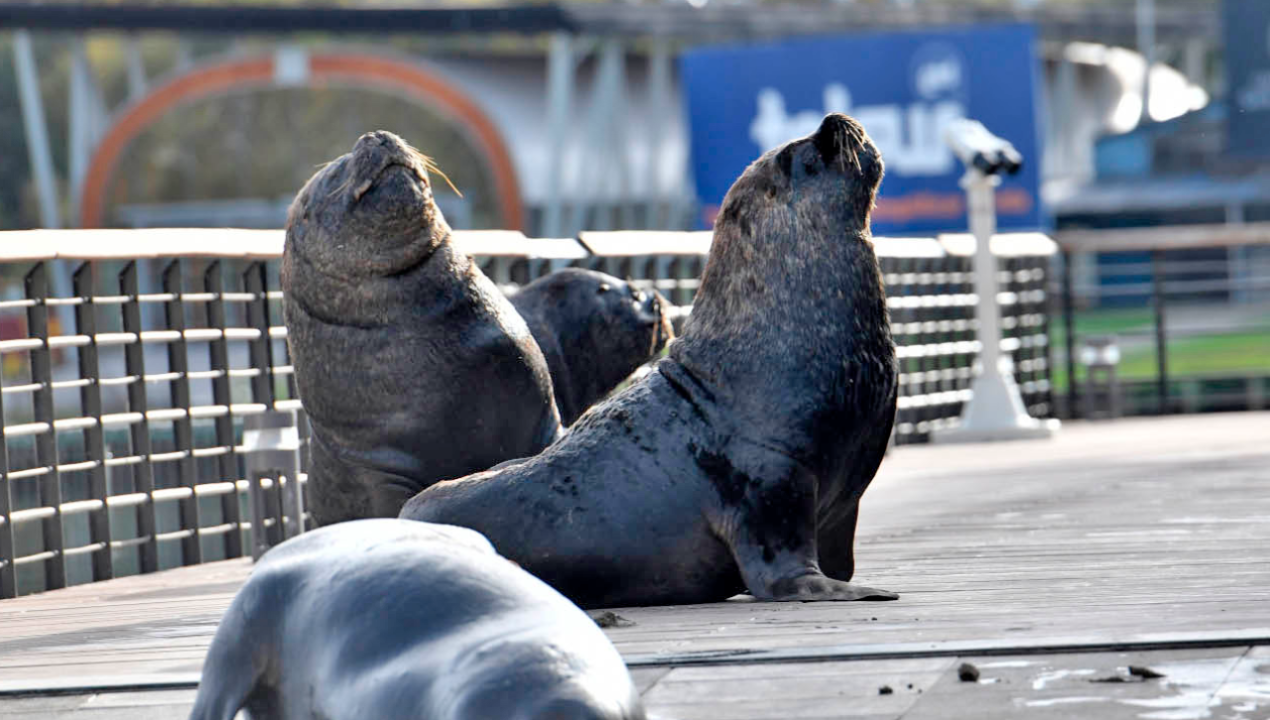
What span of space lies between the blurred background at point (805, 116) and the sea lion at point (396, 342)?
10.1 m

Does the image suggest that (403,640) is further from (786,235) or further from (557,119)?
(557,119)

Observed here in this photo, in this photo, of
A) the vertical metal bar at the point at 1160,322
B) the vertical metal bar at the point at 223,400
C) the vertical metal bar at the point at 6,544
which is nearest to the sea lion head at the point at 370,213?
the vertical metal bar at the point at 6,544

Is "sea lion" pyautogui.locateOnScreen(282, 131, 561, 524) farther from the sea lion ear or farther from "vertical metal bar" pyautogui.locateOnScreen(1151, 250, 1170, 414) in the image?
"vertical metal bar" pyautogui.locateOnScreen(1151, 250, 1170, 414)

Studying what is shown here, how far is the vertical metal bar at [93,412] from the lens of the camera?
7.86 metres

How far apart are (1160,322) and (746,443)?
37.3ft

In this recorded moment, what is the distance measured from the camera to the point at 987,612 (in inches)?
179

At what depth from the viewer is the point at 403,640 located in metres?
2.97

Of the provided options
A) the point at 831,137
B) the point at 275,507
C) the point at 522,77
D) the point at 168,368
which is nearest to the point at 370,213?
the point at 831,137

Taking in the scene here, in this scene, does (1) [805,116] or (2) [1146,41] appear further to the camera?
(2) [1146,41]

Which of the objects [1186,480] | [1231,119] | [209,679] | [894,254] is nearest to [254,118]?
[1231,119]

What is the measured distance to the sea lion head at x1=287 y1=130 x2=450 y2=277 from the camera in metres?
5.93

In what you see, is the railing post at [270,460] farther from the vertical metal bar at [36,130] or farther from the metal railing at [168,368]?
the vertical metal bar at [36,130]

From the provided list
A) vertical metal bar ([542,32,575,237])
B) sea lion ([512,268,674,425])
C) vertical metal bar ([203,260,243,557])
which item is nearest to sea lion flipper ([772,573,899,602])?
sea lion ([512,268,674,425])

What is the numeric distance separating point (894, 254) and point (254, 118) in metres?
55.0
